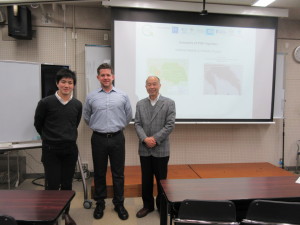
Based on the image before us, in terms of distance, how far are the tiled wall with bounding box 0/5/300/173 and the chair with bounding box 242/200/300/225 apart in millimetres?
2489

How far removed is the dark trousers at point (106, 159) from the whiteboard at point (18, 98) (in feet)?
2.82

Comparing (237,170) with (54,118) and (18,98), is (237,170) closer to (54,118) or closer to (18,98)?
(54,118)

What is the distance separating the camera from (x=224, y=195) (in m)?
1.59

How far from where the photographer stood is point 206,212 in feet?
4.64

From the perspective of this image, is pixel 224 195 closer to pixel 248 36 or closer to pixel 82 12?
pixel 248 36

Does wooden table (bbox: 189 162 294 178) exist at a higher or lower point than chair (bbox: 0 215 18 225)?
lower

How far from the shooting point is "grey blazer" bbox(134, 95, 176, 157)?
2422 millimetres

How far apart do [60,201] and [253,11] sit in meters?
3.65

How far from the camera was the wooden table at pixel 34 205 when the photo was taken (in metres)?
1.25

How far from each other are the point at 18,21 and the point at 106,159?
2392mm

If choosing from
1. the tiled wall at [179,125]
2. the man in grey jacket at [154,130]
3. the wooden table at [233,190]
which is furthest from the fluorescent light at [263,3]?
the wooden table at [233,190]

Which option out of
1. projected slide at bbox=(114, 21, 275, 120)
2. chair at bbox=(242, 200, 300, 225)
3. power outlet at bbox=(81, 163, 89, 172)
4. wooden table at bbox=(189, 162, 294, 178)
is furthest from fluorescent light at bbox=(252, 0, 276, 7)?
power outlet at bbox=(81, 163, 89, 172)

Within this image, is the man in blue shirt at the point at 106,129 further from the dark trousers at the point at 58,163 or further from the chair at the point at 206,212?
the chair at the point at 206,212

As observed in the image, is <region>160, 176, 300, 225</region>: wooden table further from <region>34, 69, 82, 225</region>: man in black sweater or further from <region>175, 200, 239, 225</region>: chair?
<region>34, 69, 82, 225</region>: man in black sweater
